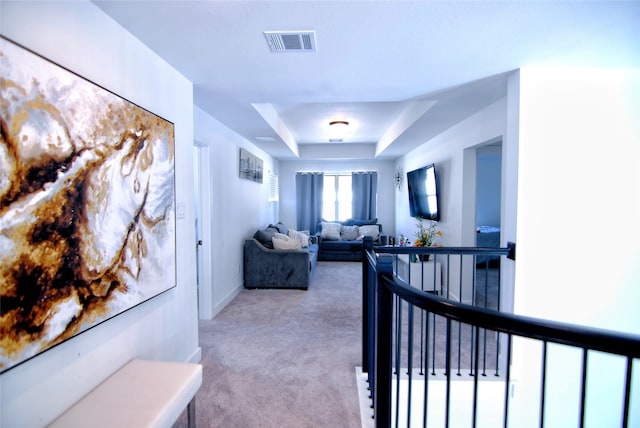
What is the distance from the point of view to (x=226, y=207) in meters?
3.84

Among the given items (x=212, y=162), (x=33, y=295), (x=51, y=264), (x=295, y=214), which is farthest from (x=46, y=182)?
(x=295, y=214)

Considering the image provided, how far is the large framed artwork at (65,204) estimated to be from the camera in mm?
1030

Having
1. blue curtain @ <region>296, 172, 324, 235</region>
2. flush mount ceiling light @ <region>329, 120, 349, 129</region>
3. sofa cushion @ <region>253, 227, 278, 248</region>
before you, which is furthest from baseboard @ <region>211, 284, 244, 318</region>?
blue curtain @ <region>296, 172, 324, 235</region>

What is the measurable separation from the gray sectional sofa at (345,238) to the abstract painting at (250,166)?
209 centimetres

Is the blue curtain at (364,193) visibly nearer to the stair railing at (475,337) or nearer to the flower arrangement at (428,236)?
the flower arrangement at (428,236)

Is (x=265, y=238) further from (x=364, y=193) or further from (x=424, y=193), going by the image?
(x=364, y=193)

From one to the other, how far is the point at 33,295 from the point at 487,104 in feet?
11.6

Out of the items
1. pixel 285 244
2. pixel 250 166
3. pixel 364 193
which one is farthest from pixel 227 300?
pixel 364 193

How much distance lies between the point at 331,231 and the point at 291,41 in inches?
Result: 209

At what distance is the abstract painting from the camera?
171 inches

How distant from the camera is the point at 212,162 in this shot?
340 cm

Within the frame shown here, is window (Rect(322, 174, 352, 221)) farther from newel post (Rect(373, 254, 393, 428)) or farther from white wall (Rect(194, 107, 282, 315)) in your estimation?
newel post (Rect(373, 254, 393, 428))

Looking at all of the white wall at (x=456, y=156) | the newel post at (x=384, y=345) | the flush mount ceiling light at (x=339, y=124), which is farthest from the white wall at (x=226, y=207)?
the white wall at (x=456, y=156)

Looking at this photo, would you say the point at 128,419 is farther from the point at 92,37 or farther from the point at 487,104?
the point at 487,104
